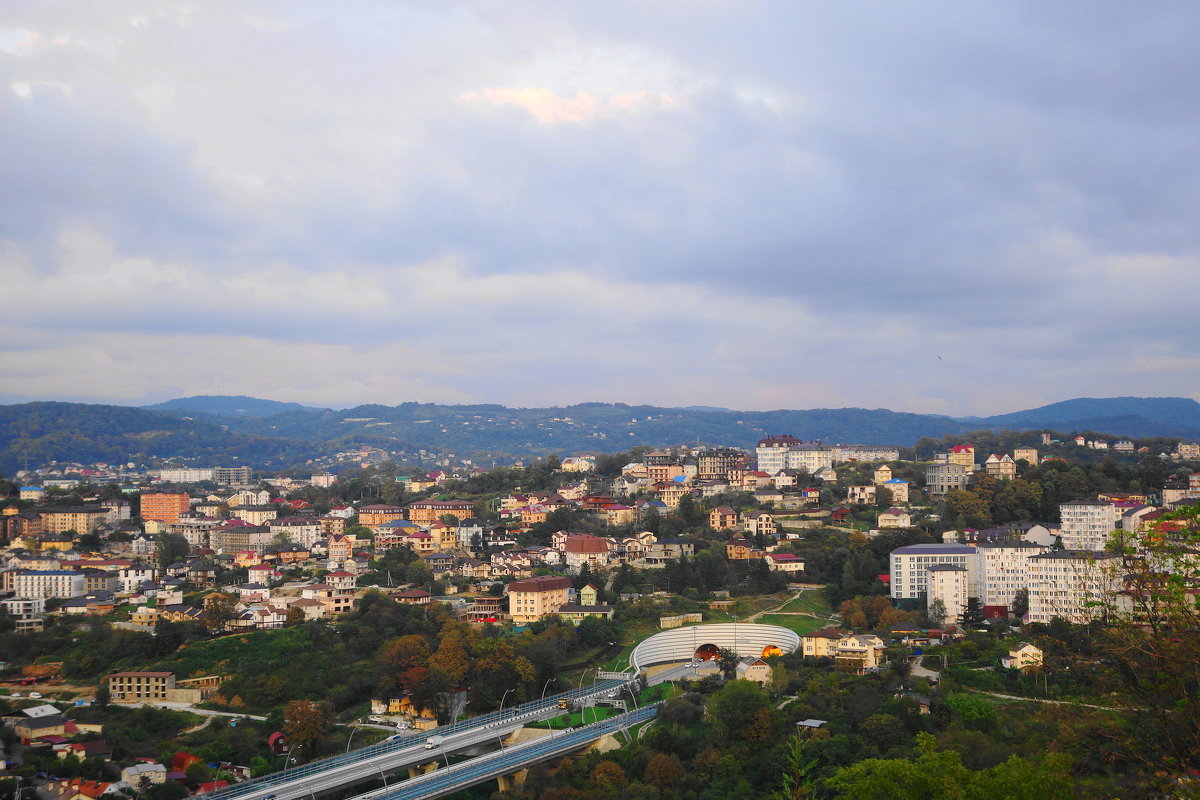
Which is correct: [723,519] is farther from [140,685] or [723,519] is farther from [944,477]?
[140,685]

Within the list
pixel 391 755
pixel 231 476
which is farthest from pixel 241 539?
pixel 231 476

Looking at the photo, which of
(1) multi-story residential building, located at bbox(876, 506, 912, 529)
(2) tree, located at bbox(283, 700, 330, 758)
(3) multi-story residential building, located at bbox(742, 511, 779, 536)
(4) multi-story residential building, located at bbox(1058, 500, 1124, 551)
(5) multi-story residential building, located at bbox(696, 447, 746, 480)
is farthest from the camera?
(5) multi-story residential building, located at bbox(696, 447, 746, 480)

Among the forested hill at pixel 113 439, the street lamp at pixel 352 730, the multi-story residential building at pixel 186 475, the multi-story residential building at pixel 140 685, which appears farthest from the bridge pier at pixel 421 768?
the forested hill at pixel 113 439

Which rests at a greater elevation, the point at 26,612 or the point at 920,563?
the point at 920,563

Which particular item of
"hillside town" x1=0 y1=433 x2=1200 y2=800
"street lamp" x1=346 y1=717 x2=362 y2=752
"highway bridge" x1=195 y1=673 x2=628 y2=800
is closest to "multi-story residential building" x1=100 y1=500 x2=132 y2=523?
"hillside town" x1=0 y1=433 x2=1200 y2=800

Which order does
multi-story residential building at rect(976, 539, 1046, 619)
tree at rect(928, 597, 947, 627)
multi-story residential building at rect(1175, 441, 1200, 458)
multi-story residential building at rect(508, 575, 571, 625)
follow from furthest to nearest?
multi-story residential building at rect(1175, 441, 1200, 458) < multi-story residential building at rect(508, 575, 571, 625) < multi-story residential building at rect(976, 539, 1046, 619) < tree at rect(928, 597, 947, 627)

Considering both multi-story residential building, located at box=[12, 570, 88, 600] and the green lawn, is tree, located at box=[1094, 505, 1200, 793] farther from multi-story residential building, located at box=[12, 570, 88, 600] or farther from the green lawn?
multi-story residential building, located at box=[12, 570, 88, 600]

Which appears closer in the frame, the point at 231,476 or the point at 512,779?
the point at 512,779
